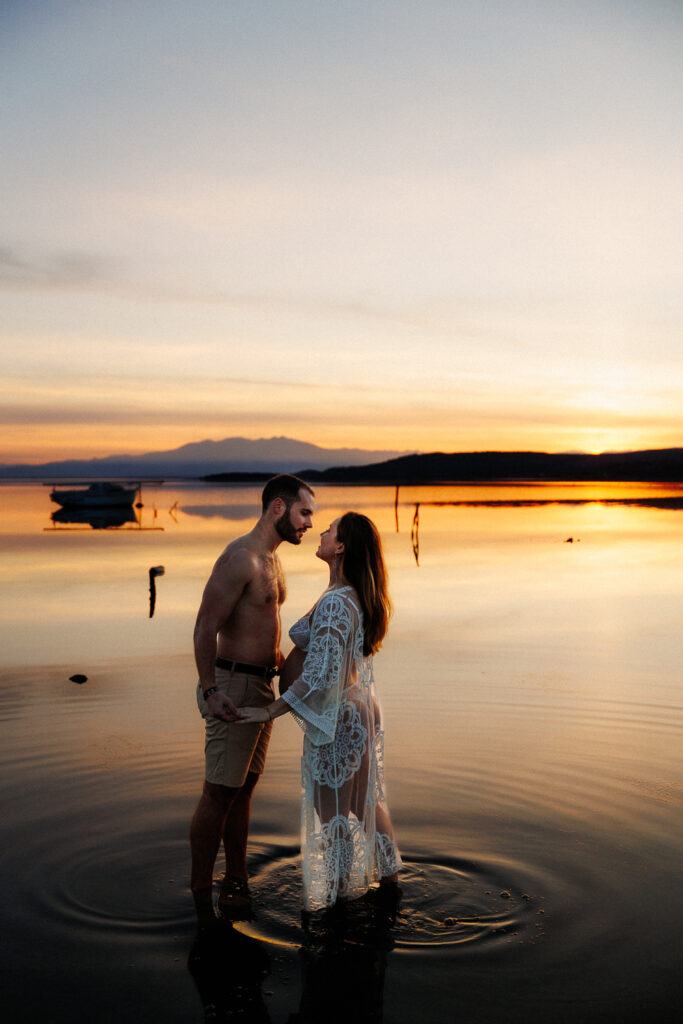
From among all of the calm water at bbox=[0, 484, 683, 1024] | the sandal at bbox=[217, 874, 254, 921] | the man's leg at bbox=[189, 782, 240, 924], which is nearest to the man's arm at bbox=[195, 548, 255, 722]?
the man's leg at bbox=[189, 782, 240, 924]

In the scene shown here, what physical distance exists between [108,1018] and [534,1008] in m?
2.07

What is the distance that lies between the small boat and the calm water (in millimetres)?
59011

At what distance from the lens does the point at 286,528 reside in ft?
18.9

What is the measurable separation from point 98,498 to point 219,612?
72.2 m

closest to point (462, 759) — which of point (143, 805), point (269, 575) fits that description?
point (143, 805)

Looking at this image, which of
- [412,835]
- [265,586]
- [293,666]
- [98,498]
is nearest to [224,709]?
[293,666]

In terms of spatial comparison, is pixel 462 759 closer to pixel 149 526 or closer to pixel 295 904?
pixel 295 904

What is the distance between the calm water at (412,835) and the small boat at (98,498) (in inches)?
2323

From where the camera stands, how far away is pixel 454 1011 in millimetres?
4758

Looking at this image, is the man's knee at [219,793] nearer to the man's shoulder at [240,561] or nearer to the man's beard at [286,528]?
the man's shoulder at [240,561]

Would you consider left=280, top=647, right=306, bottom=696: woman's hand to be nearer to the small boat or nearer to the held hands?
the held hands

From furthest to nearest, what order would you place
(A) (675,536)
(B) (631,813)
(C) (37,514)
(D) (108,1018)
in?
(C) (37,514), (A) (675,536), (B) (631,813), (D) (108,1018)

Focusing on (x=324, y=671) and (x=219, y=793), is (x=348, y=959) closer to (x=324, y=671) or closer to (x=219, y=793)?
(x=219, y=793)

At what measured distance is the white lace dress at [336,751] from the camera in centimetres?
544
